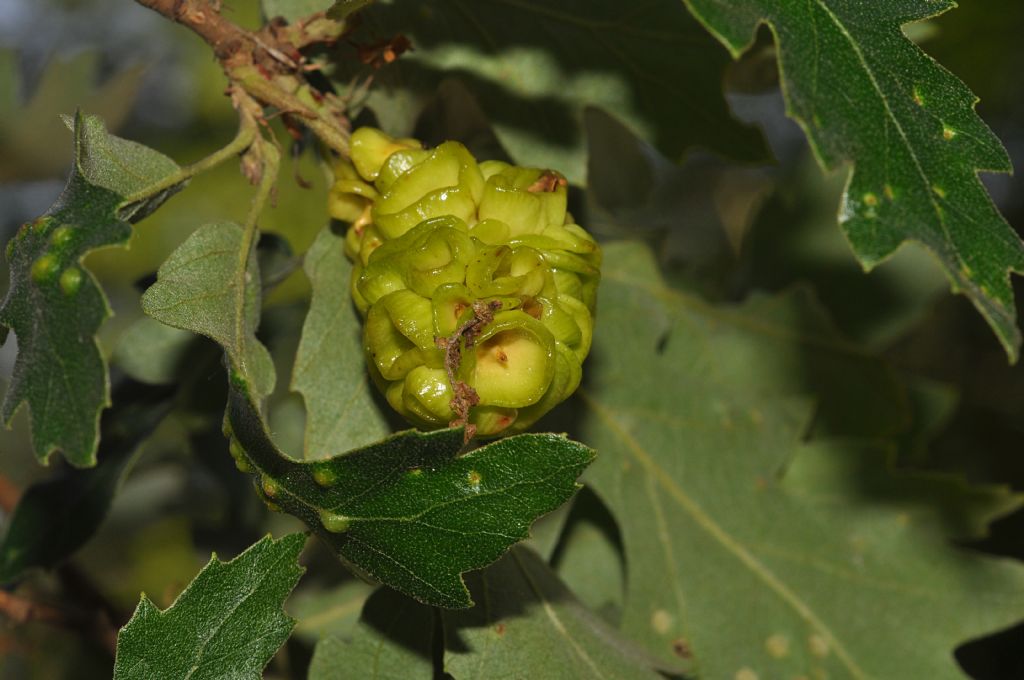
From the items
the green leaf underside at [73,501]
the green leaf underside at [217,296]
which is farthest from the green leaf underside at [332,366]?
the green leaf underside at [73,501]

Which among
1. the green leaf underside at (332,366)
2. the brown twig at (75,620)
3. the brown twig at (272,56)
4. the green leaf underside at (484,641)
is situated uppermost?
the brown twig at (272,56)

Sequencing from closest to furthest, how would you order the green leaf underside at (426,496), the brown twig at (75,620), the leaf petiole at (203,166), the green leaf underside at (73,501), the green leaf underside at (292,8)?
1. the green leaf underside at (426,496)
2. the leaf petiole at (203,166)
3. the green leaf underside at (292,8)
4. the green leaf underside at (73,501)
5. the brown twig at (75,620)

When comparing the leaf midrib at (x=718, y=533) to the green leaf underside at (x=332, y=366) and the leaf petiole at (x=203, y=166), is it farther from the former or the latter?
the leaf petiole at (x=203, y=166)

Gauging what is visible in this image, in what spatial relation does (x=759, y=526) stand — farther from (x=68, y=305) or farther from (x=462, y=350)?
(x=68, y=305)

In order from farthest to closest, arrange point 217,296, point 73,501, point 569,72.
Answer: point 73,501 → point 569,72 → point 217,296

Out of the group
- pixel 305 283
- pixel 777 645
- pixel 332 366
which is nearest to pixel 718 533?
pixel 777 645

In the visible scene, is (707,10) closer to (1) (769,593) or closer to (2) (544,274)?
(2) (544,274)

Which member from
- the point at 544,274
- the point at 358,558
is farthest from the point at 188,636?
the point at 544,274
